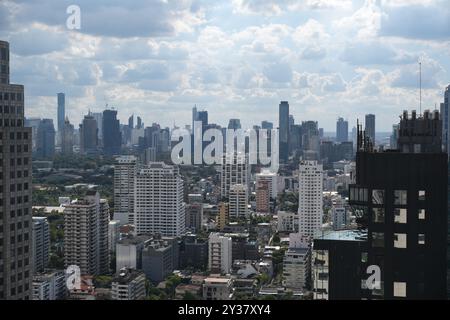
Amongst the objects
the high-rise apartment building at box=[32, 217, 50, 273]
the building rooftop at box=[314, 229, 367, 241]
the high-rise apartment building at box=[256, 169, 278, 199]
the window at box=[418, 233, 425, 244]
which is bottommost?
the high-rise apartment building at box=[32, 217, 50, 273]

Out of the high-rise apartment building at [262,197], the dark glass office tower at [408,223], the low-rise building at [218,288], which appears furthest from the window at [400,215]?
the high-rise apartment building at [262,197]

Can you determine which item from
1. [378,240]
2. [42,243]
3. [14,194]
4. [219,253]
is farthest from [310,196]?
[378,240]

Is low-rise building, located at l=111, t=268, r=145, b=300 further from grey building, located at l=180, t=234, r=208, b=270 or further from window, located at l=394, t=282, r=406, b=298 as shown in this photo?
window, located at l=394, t=282, r=406, b=298

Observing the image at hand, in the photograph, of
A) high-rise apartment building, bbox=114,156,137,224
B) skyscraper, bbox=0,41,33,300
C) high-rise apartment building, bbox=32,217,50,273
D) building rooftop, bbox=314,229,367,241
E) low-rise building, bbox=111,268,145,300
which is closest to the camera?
building rooftop, bbox=314,229,367,241

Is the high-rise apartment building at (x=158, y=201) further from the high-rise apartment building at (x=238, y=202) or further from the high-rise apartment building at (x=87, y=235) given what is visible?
the high-rise apartment building at (x=87, y=235)

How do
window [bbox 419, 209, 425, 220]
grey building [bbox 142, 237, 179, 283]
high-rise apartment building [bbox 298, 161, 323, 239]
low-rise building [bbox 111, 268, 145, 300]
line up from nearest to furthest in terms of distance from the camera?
window [bbox 419, 209, 425, 220]
low-rise building [bbox 111, 268, 145, 300]
grey building [bbox 142, 237, 179, 283]
high-rise apartment building [bbox 298, 161, 323, 239]

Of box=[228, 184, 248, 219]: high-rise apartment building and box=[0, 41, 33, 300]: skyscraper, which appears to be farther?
box=[228, 184, 248, 219]: high-rise apartment building

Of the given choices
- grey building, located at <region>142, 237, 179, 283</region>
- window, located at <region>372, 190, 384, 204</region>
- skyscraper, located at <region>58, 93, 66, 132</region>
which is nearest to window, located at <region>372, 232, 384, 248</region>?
window, located at <region>372, 190, 384, 204</region>
